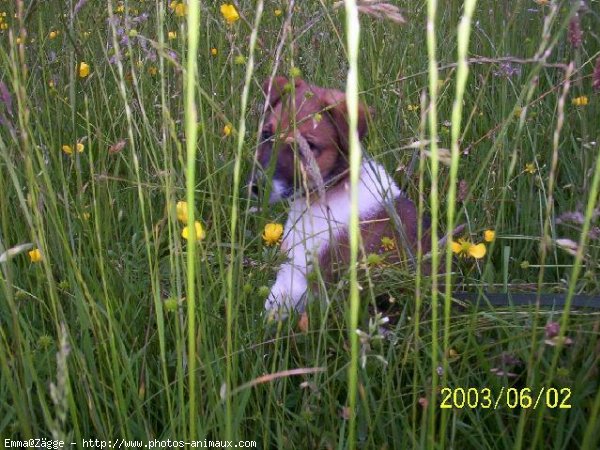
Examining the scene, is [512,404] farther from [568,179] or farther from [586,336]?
[568,179]

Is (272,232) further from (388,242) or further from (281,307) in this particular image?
(281,307)

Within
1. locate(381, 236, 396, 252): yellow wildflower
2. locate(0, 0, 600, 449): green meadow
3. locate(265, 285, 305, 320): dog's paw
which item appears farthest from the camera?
locate(381, 236, 396, 252): yellow wildflower

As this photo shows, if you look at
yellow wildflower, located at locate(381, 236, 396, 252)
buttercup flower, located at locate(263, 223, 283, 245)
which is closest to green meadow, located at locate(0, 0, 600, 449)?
buttercup flower, located at locate(263, 223, 283, 245)

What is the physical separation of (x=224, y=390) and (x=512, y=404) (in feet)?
1.83

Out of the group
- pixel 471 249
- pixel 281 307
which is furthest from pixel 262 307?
pixel 471 249

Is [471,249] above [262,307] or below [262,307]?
above

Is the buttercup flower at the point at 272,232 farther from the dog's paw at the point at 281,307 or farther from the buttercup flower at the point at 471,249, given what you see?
the buttercup flower at the point at 471,249

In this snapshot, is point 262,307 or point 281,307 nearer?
point 281,307

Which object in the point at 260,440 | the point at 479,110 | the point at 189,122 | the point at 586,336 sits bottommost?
the point at 260,440

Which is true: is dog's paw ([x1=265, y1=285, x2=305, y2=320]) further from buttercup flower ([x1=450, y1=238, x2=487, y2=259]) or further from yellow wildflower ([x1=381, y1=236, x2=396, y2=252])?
buttercup flower ([x1=450, y1=238, x2=487, y2=259])

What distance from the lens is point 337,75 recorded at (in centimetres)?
236

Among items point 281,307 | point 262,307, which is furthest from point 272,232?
point 281,307

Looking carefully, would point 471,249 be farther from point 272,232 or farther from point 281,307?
point 272,232

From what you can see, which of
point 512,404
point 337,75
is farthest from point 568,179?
point 512,404
